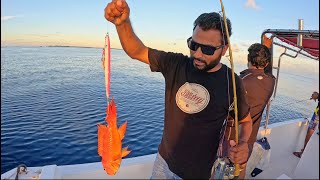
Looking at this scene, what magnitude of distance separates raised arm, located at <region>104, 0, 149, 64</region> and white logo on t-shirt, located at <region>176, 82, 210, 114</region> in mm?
480

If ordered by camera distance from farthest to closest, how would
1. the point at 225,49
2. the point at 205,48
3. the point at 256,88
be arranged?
the point at 256,88
the point at 225,49
the point at 205,48

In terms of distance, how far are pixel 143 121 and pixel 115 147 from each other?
14.4m

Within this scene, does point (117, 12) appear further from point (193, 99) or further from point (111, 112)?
point (193, 99)

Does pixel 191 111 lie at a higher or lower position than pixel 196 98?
lower

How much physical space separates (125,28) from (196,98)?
88cm

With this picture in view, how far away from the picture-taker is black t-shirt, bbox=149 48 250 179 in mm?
2334

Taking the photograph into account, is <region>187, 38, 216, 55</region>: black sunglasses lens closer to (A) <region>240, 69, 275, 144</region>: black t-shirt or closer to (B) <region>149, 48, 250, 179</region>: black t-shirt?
(B) <region>149, 48, 250, 179</region>: black t-shirt

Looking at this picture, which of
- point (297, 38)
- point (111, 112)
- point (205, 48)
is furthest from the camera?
point (297, 38)

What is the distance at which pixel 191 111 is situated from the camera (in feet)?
7.63

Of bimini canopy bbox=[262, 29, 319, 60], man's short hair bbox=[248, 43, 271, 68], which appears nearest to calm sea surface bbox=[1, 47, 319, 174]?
bimini canopy bbox=[262, 29, 319, 60]

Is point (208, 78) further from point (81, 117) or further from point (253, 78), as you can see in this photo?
point (81, 117)

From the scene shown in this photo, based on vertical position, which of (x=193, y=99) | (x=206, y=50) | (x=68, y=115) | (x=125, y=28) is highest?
(x=125, y=28)

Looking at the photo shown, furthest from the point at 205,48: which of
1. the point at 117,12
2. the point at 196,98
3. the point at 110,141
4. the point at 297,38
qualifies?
the point at 297,38

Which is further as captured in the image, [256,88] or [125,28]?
[256,88]
